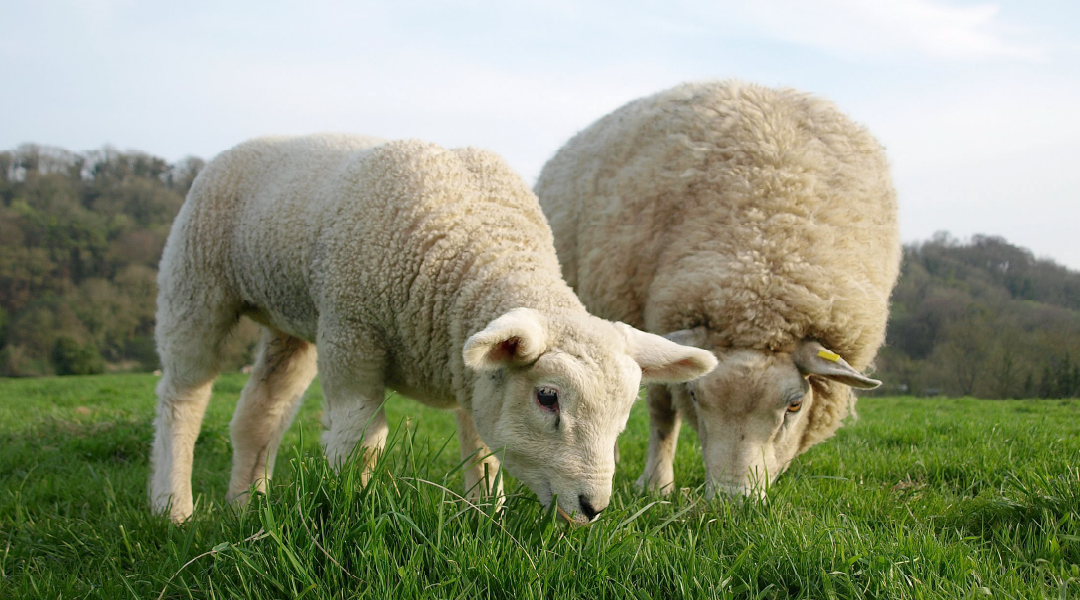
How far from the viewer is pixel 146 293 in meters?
23.1

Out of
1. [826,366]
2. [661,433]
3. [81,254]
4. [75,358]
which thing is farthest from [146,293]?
[826,366]

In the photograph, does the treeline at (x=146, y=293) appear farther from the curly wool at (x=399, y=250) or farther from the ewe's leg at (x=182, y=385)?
the curly wool at (x=399, y=250)

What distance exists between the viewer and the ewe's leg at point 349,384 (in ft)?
9.87

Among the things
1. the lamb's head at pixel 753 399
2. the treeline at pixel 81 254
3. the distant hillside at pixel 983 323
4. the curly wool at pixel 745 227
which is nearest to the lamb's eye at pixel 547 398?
the lamb's head at pixel 753 399

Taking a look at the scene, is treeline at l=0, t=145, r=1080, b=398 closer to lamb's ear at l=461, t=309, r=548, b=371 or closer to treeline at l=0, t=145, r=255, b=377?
treeline at l=0, t=145, r=255, b=377

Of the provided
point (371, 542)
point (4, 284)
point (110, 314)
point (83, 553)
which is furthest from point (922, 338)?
point (4, 284)

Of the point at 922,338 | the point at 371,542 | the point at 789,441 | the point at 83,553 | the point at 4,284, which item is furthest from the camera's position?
the point at 4,284

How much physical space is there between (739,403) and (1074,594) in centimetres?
175

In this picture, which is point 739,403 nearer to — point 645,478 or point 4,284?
point 645,478

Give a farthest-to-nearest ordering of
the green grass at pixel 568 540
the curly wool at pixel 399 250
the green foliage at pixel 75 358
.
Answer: the green foliage at pixel 75 358 < the curly wool at pixel 399 250 < the green grass at pixel 568 540

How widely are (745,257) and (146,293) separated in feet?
77.2

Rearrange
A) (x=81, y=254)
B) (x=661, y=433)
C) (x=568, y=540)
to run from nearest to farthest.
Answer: (x=568, y=540), (x=661, y=433), (x=81, y=254)

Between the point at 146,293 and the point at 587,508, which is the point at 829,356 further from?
the point at 146,293

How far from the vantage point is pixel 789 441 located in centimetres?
391
